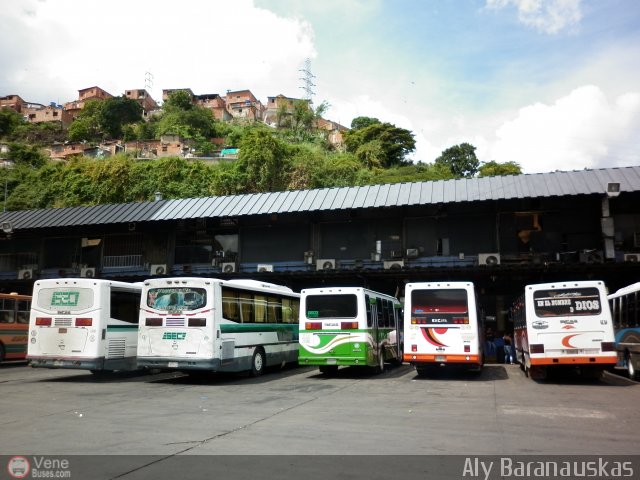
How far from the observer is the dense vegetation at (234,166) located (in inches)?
1987

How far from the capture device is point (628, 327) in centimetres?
1559

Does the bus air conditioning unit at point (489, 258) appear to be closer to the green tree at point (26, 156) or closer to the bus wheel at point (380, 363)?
the bus wheel at point (380, 363)

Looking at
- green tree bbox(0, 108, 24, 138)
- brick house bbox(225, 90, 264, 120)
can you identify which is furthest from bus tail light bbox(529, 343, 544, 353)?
brick house bbox(225, 90, 264, 120)

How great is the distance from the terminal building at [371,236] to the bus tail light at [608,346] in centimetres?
909

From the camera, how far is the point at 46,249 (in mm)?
33094

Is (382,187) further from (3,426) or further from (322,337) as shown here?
(3,426)

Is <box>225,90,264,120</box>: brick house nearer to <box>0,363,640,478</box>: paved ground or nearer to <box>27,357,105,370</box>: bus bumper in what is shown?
<box>27,357,105,370</box>: bus bumper

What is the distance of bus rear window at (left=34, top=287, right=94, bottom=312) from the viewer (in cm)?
1498

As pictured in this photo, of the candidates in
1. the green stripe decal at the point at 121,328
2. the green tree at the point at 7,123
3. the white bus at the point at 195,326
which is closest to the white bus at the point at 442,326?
the white bus at the point at 195,326

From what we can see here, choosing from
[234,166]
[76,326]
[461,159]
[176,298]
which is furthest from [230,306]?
[461,159]

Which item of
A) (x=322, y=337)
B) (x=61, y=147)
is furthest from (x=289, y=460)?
(x=61, y=147)

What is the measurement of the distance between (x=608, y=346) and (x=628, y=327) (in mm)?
2539

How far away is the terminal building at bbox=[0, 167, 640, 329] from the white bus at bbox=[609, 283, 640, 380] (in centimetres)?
570

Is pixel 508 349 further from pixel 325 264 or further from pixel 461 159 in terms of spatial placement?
pixel 461 159
